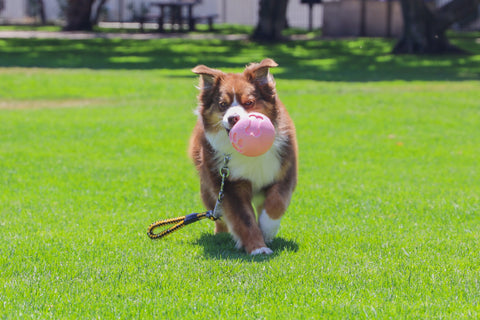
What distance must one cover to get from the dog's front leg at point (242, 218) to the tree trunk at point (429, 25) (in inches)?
900

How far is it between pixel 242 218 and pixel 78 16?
35085 mm

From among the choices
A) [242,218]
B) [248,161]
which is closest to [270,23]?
[248,161]

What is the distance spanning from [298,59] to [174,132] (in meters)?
14.3

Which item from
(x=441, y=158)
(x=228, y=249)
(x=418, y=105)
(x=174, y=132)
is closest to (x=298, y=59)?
(x=418, y=105)

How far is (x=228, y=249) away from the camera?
20.1 ft

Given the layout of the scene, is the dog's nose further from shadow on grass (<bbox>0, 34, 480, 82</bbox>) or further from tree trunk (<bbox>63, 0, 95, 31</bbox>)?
tree trunk (<bbox>63, 0, 95, 31</bbox>)

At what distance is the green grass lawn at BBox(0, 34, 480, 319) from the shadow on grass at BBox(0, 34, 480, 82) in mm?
3018

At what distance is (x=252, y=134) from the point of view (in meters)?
5.37

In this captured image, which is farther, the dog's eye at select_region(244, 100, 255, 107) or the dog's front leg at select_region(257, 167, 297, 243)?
the dog's front leg at select_region(257, 167, 297, 243)

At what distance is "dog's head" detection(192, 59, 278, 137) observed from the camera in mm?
5746

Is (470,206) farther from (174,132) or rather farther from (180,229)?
(174,132)

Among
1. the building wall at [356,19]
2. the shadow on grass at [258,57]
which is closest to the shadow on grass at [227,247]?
the shadow on grass at [258,57]

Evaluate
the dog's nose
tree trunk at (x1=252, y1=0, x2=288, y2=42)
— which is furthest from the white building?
the dog's nose

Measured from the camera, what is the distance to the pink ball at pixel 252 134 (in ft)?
17.6
